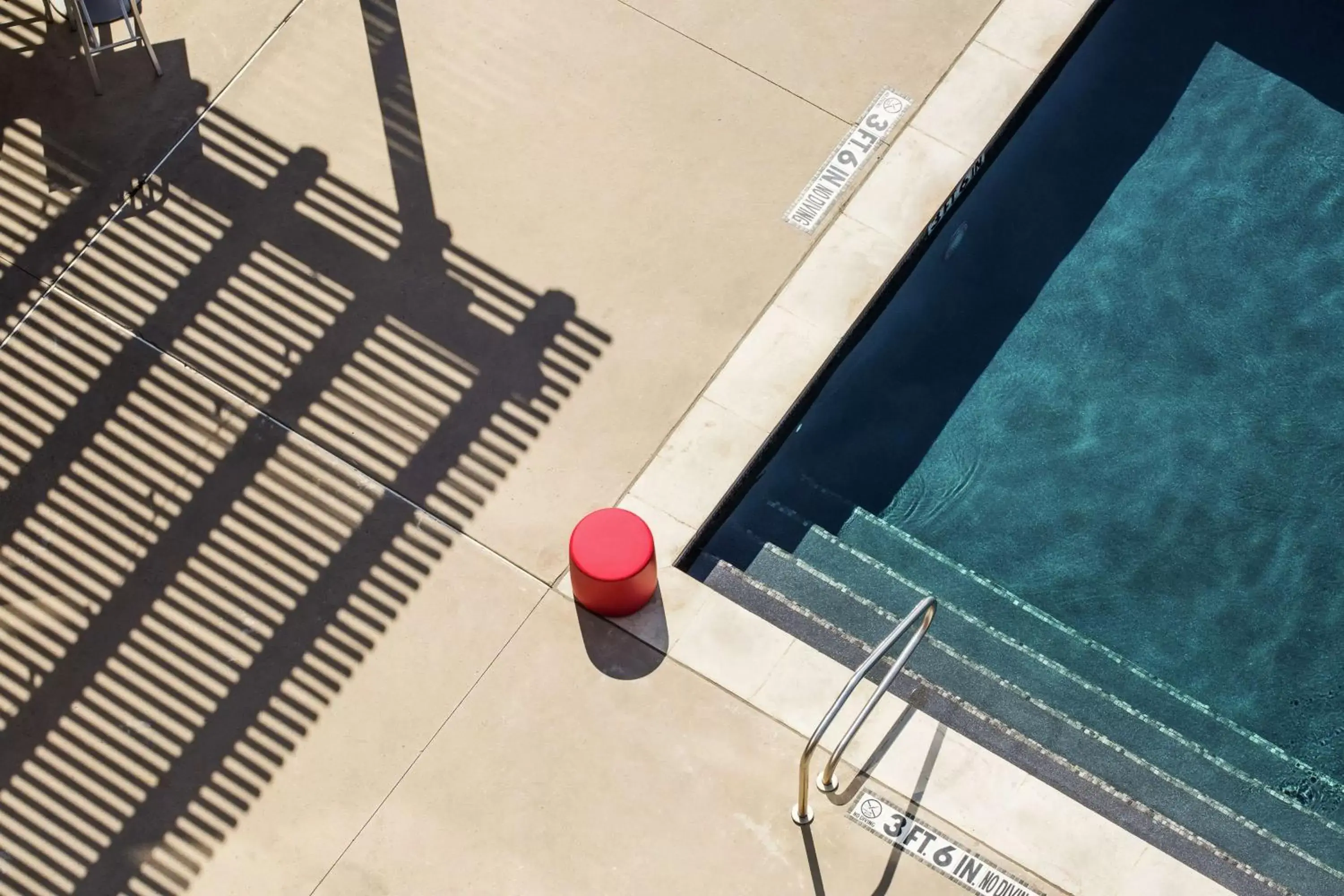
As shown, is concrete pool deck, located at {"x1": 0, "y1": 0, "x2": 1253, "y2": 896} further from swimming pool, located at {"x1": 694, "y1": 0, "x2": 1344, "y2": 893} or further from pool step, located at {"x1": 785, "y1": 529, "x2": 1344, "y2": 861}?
pool step, located at {"x1": 785, "y1": 529, "x2": 1344, "y2": 861}

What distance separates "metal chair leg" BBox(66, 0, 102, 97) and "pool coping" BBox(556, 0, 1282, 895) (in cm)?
422

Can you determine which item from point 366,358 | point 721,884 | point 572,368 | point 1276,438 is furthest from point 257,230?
point 1276,438

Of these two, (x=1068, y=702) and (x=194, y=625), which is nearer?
(x=194, y=625)

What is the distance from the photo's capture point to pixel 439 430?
8422mm

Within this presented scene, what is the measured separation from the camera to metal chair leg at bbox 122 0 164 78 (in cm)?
905

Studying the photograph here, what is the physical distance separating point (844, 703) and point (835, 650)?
1.07 metres

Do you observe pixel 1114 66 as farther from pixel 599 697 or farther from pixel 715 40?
pixel 599 697

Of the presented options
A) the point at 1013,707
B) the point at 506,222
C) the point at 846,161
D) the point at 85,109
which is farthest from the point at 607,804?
the point at 85,109

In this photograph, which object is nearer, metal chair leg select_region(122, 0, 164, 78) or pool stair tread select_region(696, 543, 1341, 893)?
pool stair tread select_region(696, 543, 1341, 893)

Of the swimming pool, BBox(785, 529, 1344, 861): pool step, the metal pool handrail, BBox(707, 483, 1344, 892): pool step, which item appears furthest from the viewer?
the swimming pool

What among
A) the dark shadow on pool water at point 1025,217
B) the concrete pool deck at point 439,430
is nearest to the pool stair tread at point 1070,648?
the dark shadow on pool water at point 1025,217

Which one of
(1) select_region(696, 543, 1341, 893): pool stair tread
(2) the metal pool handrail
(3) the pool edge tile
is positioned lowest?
(2) the metal pool handrail

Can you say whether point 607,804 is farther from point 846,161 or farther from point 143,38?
point 143,38

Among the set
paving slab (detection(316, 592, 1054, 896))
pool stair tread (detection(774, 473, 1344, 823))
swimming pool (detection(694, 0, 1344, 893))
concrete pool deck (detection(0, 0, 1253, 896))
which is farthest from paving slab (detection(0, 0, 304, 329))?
pool stair tread (detection(774, 473, 1344, 823))
